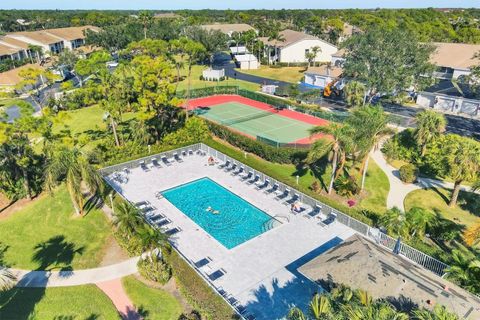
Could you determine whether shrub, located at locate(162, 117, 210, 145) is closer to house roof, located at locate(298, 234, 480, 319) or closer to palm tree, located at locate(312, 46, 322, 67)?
house roof, located at locate(298, 234, 480, 319)

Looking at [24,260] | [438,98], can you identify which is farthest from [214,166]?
[438,98]

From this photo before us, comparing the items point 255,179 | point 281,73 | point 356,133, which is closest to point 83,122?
point 255,179

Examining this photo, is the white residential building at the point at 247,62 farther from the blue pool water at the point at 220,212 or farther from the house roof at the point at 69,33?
the blue pool water at the point at 220,212

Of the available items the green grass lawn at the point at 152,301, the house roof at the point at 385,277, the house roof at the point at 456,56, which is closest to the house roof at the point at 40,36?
the green grass lawn at the point at 152,301

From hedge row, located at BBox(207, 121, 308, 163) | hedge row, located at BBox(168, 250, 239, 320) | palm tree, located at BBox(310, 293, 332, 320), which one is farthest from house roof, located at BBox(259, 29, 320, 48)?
palm tree, located at BBox(310, 293, 332, 320)

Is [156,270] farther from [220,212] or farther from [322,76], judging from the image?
[322,76]
